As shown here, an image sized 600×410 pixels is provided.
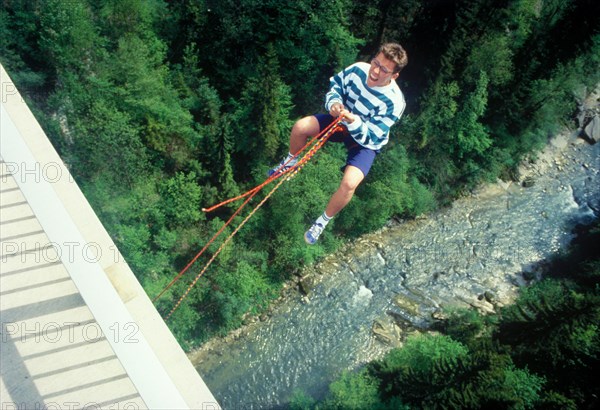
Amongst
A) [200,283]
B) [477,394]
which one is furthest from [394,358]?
[200,283]

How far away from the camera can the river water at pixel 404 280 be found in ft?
42.7

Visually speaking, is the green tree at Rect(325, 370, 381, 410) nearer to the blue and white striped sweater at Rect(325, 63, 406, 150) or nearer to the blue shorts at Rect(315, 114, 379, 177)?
the blue shorts at Rect(315, 114, 379, 177)

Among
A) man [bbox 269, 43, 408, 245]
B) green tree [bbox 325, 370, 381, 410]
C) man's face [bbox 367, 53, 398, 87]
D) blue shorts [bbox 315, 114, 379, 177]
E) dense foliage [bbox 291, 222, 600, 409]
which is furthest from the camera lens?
green tree [bbox 325, 370, 381, 410]

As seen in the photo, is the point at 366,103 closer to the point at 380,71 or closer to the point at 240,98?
the point at 380,71

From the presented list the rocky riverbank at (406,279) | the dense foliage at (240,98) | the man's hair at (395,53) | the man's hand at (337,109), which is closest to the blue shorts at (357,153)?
the man's hand at (337,109)

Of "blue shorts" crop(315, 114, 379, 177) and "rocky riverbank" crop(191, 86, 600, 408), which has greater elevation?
"blue shorts" crop(315, 114, 379, 177)

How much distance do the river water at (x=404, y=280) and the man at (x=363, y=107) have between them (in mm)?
7600

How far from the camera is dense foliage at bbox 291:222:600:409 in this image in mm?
9969

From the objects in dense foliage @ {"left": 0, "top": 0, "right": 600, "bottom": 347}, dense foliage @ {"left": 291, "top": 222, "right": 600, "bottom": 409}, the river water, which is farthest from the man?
the river water

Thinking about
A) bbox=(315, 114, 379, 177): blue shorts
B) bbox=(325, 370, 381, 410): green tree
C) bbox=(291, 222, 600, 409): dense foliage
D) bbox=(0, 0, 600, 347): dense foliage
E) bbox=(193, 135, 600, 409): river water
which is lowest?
bbox=(291, 222, 600, 409): dense foliage

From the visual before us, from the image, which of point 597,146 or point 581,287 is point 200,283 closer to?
point 581,287

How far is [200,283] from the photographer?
1268 centimetres

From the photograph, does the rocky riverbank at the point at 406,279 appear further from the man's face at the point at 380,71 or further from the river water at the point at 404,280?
the man's face at the point at 380,71

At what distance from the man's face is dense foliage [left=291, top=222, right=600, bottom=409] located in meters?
7.07
